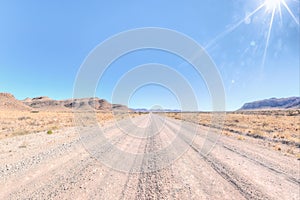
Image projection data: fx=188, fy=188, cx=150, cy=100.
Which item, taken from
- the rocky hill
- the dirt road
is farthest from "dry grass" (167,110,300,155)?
the rocky hill

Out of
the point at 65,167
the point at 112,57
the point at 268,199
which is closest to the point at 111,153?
the point at 65,167

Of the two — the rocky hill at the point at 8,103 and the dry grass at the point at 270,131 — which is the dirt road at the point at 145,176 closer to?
the dry grass at the point at 270,131

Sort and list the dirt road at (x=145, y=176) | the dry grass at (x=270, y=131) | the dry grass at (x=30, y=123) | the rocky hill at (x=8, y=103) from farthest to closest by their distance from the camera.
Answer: the rocky hill at (x=8, y=103), the dry grass at (x=30, y=123), the dry grass at (x=270, y=131), the dirt road at (x=145, y=176)

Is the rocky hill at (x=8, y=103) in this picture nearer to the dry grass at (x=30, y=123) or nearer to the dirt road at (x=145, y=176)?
the dry grass at (x=30, y=123)

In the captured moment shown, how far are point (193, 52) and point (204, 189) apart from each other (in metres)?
18.8

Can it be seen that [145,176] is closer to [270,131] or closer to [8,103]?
[270,131]

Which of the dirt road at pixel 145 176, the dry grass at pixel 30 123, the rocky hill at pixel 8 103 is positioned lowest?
the dirt road at pixel 145 176

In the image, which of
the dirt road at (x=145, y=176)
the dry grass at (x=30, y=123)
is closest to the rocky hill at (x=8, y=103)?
the dry grass at (x=30, y=123)

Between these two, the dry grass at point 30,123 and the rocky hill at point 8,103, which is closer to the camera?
the dry grass at point 30,123

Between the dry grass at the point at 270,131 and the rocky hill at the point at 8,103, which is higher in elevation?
the rocky hill at the point at 8,103

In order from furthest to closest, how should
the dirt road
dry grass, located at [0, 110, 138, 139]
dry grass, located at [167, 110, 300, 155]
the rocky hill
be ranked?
the rocky hill → dry grass, located at [0, 110, 138, 139] → dry grass, located at [167, 110, 300, 155] → the dirt road

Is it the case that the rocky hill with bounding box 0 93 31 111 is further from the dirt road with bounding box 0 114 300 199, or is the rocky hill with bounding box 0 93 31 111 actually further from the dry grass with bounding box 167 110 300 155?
the dirt road with bounding box 0 114 300 199

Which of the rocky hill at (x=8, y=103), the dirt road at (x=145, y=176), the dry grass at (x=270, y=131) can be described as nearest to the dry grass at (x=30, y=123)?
the dirt road at (x=145, y=176)

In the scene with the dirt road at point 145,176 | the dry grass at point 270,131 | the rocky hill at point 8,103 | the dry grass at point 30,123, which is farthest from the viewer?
the rocky hill at point 8,103
